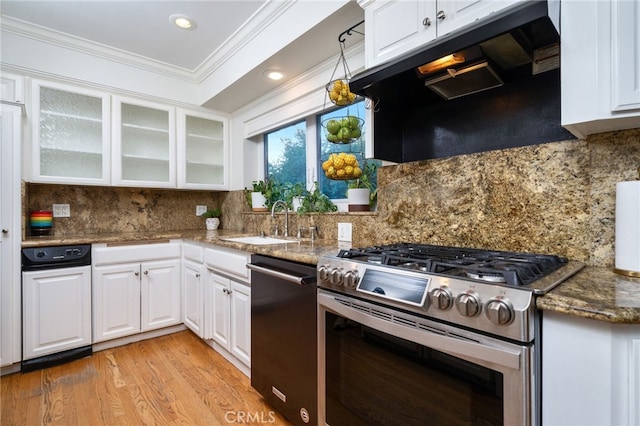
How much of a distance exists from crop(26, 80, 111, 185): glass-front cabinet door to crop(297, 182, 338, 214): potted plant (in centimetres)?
174

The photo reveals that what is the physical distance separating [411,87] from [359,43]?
0.57 meters

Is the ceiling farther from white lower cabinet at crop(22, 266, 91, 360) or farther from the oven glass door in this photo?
white lower cabinet at crop(22, 266, 91, 360)

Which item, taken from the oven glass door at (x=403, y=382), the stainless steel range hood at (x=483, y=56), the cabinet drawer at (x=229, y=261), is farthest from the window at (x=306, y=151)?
the oven glass door at (x=403, y=382)

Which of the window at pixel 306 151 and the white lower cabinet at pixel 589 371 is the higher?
the window at pixel 306 151

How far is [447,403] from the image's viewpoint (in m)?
0.92

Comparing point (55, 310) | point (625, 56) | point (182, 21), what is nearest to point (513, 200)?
point (625, 56)

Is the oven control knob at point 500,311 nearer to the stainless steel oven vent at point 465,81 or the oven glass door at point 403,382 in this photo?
the oven glass door at point 403,382

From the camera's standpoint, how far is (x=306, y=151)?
276 cm

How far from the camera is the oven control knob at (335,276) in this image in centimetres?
121

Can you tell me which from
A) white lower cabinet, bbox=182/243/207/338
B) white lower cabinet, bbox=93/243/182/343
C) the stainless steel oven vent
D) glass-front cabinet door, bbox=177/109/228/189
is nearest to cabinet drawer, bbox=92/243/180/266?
white lower cabinet, bbox=93/243/182/343

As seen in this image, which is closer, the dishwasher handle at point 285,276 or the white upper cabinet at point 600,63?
the white upper cabinet at point 600,63

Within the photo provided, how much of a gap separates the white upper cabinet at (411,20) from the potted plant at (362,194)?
74 centimetres

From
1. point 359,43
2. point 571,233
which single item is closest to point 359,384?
point 571,233

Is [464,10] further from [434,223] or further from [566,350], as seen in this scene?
[566,350]
